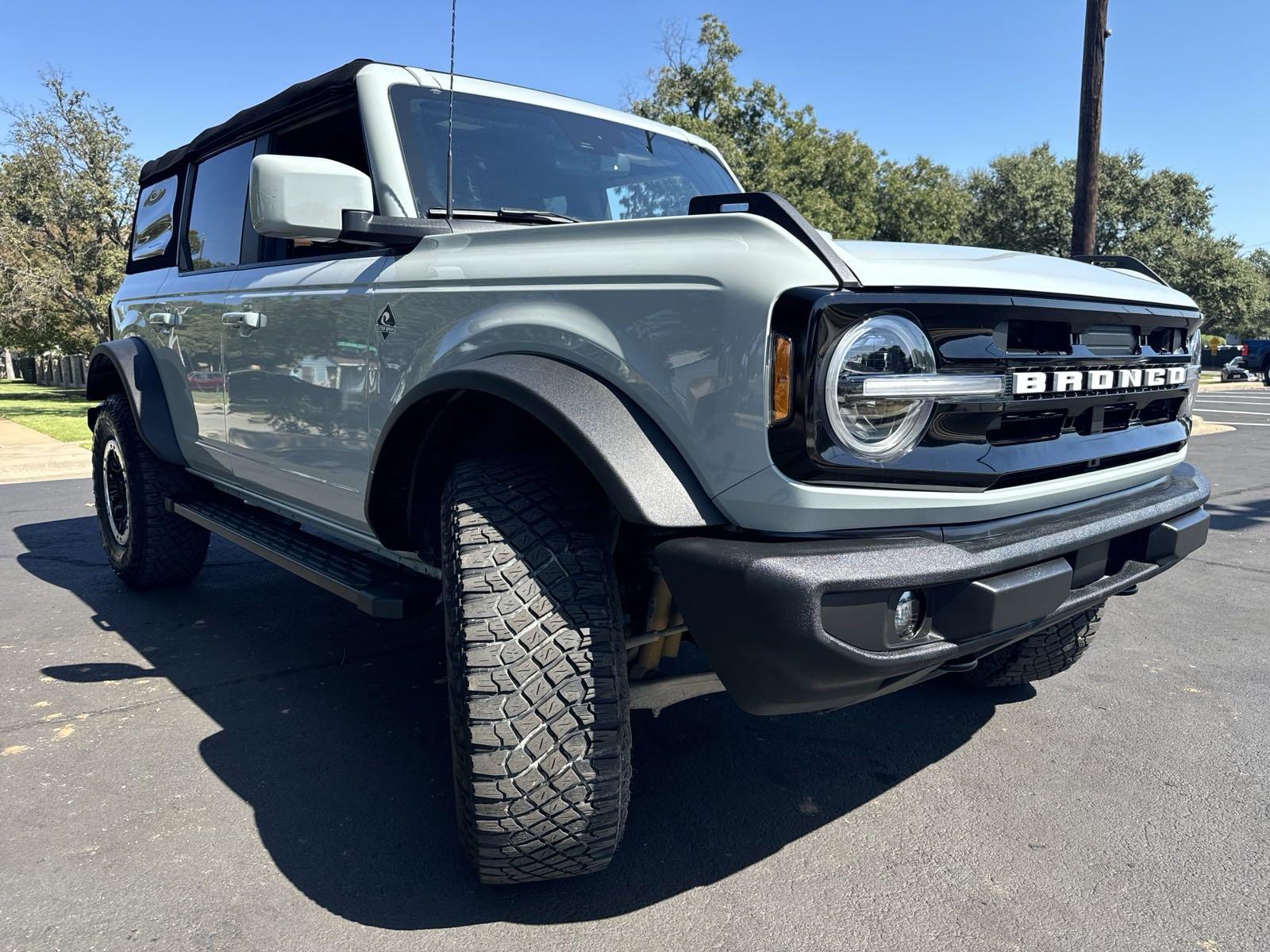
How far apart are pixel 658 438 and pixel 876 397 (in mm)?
445

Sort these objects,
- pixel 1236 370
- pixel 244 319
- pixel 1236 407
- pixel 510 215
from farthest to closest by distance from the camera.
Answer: pixel 1236 370 < pixel 1236 407 < pixel 244 319 < pixel 510 215

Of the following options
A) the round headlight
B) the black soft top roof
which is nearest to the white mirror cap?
the black soft top roof

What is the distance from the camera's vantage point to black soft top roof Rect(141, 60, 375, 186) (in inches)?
113

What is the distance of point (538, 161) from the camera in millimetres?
2965

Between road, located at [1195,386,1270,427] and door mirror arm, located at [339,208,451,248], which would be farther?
road, located at [1195,386,1270,427]

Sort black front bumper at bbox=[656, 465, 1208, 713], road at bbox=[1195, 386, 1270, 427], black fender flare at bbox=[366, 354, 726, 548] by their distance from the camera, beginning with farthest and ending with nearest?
1. road at bbox=[1195, 386, 1270, 427]
2. black fender flare at bbox=[366, 354, 726, 548]
3. black front bumper at bbox=[656, 465, 1208, 713]

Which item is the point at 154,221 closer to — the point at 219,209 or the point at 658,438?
the point at 219,209

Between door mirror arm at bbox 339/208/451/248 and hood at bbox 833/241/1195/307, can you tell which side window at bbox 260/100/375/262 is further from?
hood at bbox 833/241/1195/307

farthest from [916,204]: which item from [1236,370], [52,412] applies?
[52,412]

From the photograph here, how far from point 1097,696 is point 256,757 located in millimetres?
2873

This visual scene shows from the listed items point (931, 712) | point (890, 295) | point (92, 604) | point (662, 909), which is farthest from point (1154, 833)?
point (92, 604)

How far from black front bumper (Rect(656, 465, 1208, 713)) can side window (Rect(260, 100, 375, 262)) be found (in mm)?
1598

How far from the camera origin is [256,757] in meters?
2.85

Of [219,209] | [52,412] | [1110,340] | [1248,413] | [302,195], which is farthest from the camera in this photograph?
[1248,413]
